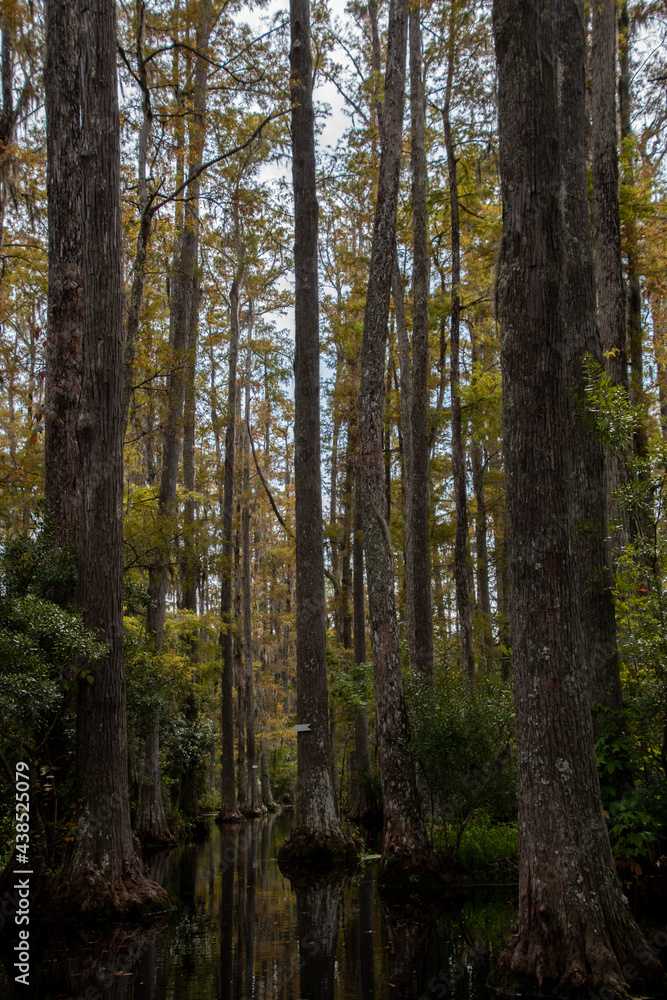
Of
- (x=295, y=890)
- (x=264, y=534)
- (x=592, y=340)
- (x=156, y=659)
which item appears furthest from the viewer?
(x=264, y=534)

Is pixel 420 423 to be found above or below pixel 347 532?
above

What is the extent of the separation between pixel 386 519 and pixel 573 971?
623 centimetres

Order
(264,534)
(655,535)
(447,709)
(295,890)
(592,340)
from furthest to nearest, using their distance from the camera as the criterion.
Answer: (264,534) → (295,890) → (447,709) → (592,340) → (655,535)

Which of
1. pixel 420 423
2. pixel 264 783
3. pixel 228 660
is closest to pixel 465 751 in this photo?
pixel 420 423

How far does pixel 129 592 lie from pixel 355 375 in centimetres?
1331

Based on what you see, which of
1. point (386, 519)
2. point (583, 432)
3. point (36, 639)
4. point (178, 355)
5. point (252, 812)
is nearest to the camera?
point (36, 639)

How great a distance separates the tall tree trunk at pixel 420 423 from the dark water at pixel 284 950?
514 centimetres

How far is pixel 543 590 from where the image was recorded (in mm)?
5031

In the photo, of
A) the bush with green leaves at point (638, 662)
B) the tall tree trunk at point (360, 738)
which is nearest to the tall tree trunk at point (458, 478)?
the tall tree trunk at point (360, 738)

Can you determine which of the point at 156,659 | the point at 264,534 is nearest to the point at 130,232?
the point at 156,659

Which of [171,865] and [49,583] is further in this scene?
[171,865]

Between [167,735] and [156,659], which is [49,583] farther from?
[167,735]

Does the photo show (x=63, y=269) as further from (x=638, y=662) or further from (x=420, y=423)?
(x=638, y=662)

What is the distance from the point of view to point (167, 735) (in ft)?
50.8
